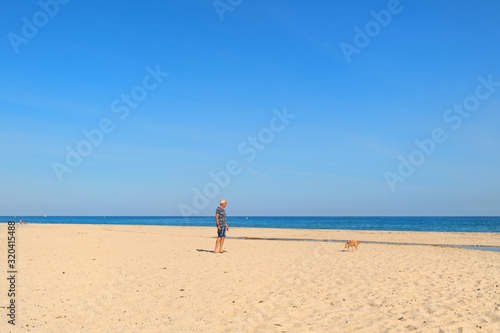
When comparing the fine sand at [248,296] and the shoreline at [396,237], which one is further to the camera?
the shoreline at [396,237]

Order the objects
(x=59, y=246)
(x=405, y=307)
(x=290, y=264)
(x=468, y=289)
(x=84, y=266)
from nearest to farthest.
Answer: (x=405, y=307), (x=468, y=289), (x=84, y=266), (x=290, y=264), (x=59, y=246)

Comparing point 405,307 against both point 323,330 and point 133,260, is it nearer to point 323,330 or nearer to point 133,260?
point 323,330

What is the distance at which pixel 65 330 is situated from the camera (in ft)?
18.4

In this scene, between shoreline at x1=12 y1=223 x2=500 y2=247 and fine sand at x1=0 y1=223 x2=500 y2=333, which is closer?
fine sand at x1=0 y1=223 x2=500 y2=333

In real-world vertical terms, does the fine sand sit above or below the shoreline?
above

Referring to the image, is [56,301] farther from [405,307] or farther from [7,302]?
[405,307]

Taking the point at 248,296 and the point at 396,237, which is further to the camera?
the point at 396,237

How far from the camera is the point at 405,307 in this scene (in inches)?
272

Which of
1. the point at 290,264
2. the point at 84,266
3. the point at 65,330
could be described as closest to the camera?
the point at 65,330

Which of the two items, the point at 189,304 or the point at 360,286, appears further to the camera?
the point at 360,286

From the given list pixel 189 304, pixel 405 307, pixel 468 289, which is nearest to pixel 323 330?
pixel 405 307

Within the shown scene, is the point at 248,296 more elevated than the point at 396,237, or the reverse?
the point at 248,296

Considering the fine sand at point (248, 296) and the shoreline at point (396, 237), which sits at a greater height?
the fine sand at point (248, 296)

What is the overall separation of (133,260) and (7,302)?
613cm
